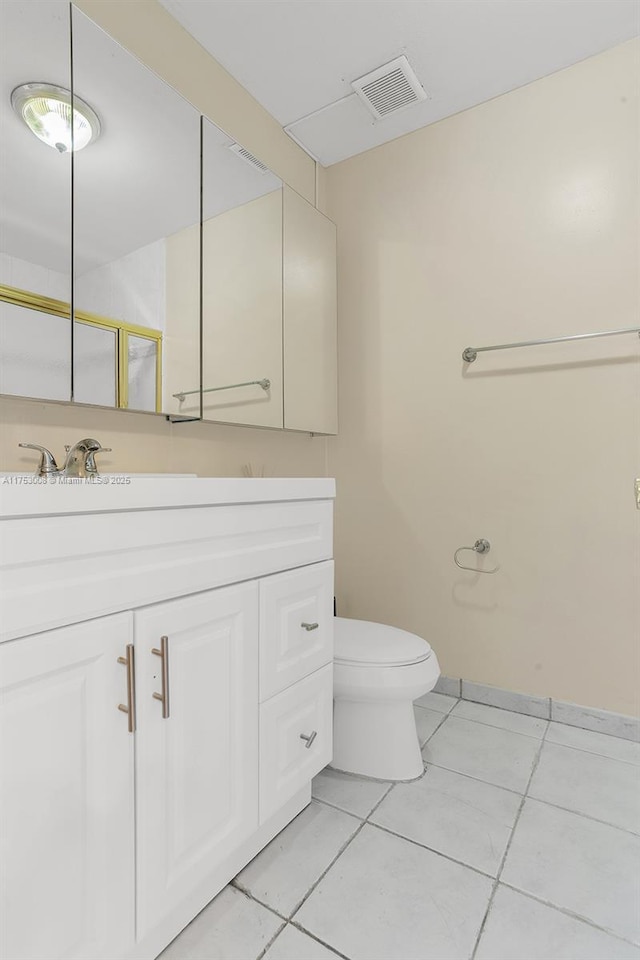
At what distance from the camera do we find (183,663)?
919 mm

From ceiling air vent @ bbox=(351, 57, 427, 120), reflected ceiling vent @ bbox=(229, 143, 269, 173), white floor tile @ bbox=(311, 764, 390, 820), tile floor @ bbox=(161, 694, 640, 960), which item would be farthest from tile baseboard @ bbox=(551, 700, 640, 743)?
ceiling air vent @ bbox=(351, 57, 427, 120)

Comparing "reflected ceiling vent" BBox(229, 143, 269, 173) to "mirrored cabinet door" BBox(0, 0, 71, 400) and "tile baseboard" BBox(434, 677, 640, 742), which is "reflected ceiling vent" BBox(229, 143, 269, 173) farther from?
"tile baseboard" BBox(434, 677, 640, 742)


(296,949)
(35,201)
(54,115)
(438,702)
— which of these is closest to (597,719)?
(438,702)

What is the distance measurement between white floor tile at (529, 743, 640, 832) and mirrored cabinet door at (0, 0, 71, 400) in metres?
1.75

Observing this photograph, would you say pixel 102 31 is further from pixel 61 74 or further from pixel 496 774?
pixel 496 774

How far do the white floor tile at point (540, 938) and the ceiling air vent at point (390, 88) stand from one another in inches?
100

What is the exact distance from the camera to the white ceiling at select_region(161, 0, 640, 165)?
162 centimetres

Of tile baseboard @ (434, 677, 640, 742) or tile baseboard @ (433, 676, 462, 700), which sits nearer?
tile baseboard @ (434, 677, 640, 742)

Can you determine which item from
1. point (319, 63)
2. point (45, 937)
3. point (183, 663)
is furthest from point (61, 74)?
point (45, 937)

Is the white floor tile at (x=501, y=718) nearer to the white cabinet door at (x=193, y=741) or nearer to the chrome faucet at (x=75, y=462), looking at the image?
the white cabinet door at (x=193, y=741)

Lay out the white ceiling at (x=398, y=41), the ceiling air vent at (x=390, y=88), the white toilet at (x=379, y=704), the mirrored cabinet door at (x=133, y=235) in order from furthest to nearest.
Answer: the ceiling air vent at (x=390, y=88), the white ceiling at (x=398, y=41), the white toilet at (x=379, y=704), the mirrored cabinet door at (x=133, y=235)

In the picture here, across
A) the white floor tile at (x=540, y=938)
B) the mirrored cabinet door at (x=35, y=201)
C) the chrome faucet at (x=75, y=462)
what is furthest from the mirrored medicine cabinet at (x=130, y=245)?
the white floor tile at (x=540, y=938)

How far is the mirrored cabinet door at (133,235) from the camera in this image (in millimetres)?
1273

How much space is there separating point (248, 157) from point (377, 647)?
1.78m
